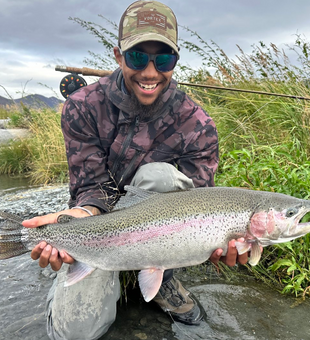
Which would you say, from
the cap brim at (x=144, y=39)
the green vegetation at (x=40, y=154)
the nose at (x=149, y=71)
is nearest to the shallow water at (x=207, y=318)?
the nose at (x=149, y=71)

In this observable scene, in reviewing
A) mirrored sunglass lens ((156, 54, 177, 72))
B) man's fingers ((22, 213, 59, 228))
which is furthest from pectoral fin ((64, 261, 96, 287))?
mirrored sunglass lens ((156, 54, 177, 72))

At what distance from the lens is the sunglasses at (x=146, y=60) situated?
2463mm

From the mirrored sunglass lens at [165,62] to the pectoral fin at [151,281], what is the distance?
146 cm

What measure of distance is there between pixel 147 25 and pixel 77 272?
73.2 inches

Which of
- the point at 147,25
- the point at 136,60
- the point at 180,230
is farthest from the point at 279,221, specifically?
the point at 147,25

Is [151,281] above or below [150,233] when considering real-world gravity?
below

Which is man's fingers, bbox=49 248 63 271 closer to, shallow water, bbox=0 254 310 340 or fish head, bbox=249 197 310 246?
shallow water, bbox=0 254 310 340

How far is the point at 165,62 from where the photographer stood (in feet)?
8.18

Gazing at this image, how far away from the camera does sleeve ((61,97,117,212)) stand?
2701 millimetres

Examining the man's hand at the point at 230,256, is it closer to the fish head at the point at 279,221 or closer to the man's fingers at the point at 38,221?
the fish head at the point at 279,221

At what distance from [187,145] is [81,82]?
1.52 metres

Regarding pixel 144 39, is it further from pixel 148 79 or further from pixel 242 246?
pixel 242 246

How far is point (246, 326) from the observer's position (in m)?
2.32

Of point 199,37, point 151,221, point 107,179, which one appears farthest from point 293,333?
point 199,37
